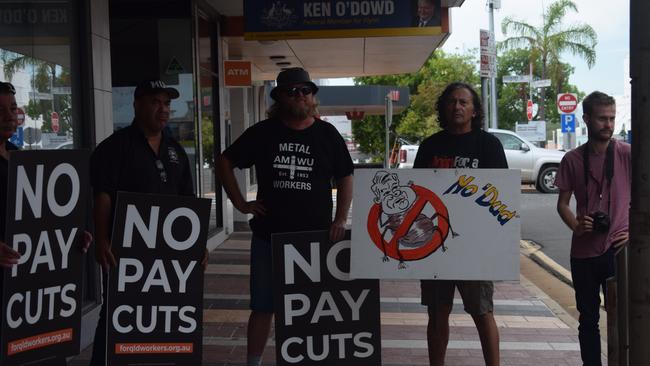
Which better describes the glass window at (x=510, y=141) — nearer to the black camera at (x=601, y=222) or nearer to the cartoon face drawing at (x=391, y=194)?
the black camera at (x=601, y=222)

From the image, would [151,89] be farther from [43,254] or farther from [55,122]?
[55,122]

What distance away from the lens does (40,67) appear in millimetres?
5875

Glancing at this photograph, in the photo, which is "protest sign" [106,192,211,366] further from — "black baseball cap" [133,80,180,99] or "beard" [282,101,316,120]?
"beard" [282,101,316,120]

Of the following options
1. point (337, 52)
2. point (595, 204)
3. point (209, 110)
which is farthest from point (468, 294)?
point (337, 52)

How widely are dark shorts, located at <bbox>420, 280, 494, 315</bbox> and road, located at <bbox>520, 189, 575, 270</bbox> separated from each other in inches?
253

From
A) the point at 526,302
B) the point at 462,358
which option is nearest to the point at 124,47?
the point at 526,302

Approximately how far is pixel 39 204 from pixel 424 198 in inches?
80.8

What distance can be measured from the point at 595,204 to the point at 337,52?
1132 cm

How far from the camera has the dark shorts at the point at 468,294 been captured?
183 inches

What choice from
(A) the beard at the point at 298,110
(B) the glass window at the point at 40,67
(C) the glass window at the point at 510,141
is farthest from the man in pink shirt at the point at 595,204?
(C) the glass window at the point at 510,141

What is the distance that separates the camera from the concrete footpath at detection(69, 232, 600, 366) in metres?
5.93

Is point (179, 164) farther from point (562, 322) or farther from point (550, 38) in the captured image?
point (550, 38)

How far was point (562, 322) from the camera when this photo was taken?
7.20 m

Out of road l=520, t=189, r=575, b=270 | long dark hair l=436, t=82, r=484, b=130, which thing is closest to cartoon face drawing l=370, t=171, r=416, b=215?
long dark hair l=436, t=82, r=484, b=130
